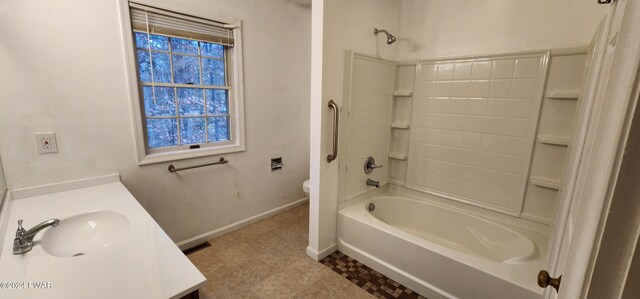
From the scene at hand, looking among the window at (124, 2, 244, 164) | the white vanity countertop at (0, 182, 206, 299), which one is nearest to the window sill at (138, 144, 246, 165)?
the window at (124, 2, 244, 164)

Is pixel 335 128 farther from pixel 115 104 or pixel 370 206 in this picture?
pixel 115 104

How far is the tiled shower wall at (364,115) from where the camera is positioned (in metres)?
2.19

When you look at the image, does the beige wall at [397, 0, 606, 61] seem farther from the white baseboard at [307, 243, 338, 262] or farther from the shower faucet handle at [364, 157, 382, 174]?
the white baseboard at [307, 243, 338, 262]

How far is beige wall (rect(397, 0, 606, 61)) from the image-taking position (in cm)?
171

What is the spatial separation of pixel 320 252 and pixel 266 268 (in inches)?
18.1

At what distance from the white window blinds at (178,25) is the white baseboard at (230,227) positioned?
68.5 inches

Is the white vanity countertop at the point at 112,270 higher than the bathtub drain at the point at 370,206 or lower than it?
higher

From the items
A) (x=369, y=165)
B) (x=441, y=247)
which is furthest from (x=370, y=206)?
(x=441, y=247)

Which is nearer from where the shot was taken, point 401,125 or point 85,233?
point 85,233

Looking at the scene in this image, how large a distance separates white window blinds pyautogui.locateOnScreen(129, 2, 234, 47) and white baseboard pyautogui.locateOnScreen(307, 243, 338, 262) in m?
1.97

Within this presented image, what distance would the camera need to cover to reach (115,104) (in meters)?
1.82

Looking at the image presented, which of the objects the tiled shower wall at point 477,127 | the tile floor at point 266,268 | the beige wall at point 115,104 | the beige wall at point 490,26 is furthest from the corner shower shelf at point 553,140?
the beige wall at point 115,104

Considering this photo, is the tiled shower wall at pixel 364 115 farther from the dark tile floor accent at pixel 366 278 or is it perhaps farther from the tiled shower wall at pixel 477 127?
the dark tile floor accent at pixel 366 278

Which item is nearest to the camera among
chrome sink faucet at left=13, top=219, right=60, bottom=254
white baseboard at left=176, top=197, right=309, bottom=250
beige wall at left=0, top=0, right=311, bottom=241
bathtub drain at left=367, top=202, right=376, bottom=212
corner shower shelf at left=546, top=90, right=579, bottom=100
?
chrome sink faucet at left=13, top=219, right=60, bottom=254
